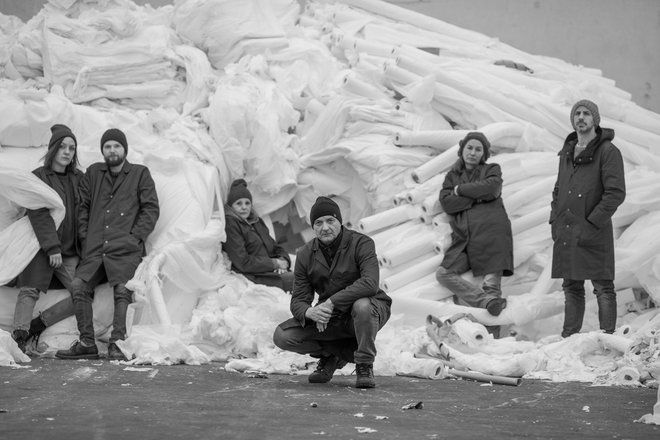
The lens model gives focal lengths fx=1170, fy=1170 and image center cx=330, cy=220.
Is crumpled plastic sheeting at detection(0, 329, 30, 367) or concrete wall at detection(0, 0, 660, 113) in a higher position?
concrete wall at detection(0, 0, 660, 113)

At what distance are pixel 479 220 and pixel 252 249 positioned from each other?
1784 mm

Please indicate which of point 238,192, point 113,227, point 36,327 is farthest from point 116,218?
point 238,192

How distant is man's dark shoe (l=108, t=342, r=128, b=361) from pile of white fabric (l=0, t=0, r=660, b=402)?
0.36 feet

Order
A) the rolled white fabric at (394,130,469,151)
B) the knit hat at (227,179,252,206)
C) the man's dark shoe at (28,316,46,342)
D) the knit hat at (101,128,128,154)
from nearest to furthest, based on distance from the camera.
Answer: the man's dark shoe at (28,316,46,342) < the knit hat at (101,128,128,154) < the knit hat at (227,179,252,206) < the rolled white fabric at (394,130,469,151)

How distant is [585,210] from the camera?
782cm

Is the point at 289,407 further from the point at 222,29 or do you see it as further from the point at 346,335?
the point at 222,29

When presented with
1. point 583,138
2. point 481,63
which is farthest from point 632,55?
point 583,138

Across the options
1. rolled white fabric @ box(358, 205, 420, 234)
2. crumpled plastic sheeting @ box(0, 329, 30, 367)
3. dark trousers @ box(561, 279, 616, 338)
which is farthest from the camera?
rolled white fabric @ box(358, 205, 420, 234)

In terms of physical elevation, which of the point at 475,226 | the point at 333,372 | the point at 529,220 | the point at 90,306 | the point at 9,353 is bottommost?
the point at 9,353

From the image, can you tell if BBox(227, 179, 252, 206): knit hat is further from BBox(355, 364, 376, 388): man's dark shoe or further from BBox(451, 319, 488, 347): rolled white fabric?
BBox(355, 364, 376, 388): man's dark shoe

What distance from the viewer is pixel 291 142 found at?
9.98 meters

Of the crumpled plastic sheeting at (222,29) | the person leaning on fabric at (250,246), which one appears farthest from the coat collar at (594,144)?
the crumpled plastic sheeting at (222,29)

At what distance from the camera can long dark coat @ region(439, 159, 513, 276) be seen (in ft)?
28.1

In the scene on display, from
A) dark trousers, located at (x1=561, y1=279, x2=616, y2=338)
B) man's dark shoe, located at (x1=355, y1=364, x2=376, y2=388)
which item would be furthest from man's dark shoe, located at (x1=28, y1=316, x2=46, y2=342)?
dark trousers, located at (x1=561, y1=279, x2=616, y2=338)
